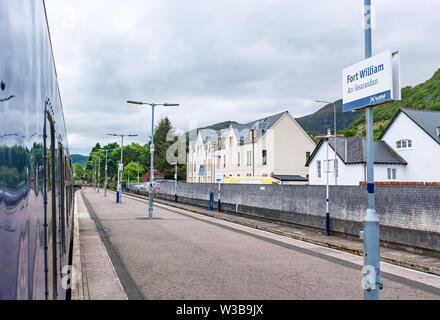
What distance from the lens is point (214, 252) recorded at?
11312mm

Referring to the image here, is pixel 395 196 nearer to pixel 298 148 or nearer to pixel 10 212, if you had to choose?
pixel 10 212

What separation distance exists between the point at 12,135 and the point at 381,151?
1734 inches

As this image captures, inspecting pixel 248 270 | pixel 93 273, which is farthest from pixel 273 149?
pixel 93 273

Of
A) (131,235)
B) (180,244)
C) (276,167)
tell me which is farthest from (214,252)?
(276,167)

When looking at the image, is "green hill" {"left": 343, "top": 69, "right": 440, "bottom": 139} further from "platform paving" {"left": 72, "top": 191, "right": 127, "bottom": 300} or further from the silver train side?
the silver train side

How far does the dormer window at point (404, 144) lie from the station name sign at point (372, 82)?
3850cm

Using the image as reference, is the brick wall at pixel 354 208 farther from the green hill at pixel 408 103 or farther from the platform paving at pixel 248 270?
the green hill at pixel 408 103

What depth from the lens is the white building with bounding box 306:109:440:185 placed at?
38.3 metres

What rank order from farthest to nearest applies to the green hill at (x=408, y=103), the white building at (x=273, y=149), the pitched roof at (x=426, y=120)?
the green hill at (x=408, y=103)
the white building at (x=273, y=149)
the pitched roof at (x=426, y=120)

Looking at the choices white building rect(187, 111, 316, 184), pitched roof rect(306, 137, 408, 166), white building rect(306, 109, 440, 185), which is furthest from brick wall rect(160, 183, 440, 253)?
white building rect(187, 111, 316, 184)

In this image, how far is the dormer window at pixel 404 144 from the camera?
40906mm

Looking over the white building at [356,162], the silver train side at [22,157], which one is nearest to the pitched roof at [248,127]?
the white building at [356,162]

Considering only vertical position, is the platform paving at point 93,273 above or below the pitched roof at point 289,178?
below

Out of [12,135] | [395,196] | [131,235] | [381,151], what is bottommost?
[131,235]
